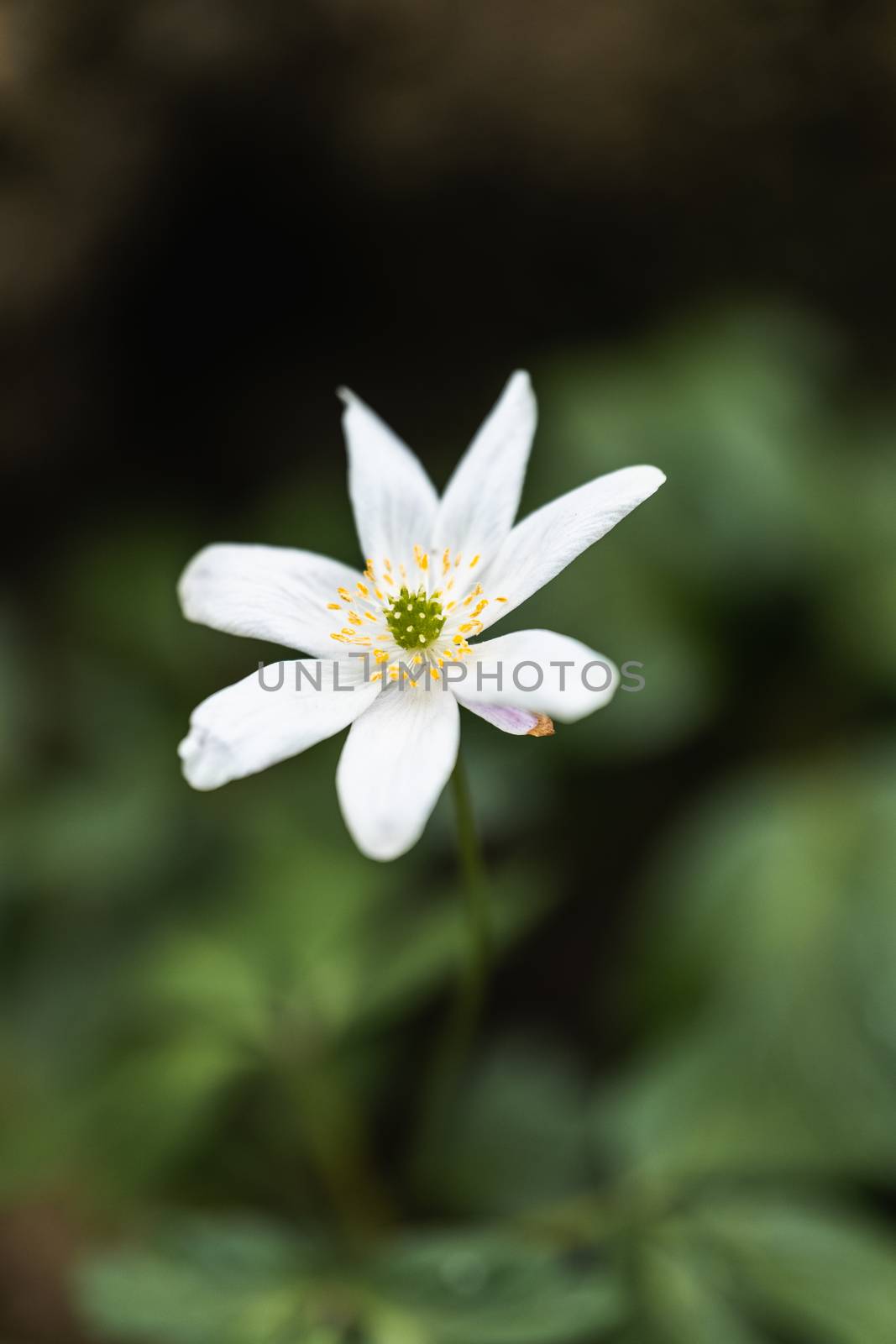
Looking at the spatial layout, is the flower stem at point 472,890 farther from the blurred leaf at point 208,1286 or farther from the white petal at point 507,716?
the blurred leaf at point 208,1286

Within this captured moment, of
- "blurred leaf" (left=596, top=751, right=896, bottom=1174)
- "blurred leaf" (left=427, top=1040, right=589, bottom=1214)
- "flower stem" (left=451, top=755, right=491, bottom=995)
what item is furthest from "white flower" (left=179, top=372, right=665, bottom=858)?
"blurred leaf" (left=427, top=1040, right=589, bottom=1214)

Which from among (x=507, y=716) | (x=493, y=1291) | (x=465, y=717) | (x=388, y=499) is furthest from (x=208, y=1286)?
(x=465, y=717)

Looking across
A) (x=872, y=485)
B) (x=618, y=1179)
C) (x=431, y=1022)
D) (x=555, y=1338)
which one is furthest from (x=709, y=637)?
(x=555, y=1338)

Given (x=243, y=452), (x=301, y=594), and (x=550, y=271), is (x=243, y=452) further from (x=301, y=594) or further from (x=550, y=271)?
(x=301, y=594)

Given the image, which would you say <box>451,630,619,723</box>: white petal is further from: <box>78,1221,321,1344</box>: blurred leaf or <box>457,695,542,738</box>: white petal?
<box>78,1221,321,1344</box>: blurred leaf

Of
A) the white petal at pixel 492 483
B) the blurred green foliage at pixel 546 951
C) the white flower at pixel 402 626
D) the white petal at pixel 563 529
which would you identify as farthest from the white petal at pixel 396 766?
the blurred green foliage at pixel 546 951

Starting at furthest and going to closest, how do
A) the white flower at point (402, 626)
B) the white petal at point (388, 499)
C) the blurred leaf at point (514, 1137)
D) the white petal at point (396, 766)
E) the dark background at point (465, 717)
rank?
1. the blurred leaf at point (514, 1137)
2. the dark background at point (465, 717)
3. the white petal at point (388, 499)
4. the white flower at point (402, 626)
5. the white petal at point (396, 766)
